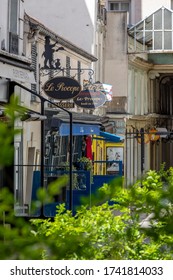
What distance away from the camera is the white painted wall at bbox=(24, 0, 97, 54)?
124 feet

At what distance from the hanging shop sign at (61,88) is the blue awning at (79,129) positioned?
0.77 m

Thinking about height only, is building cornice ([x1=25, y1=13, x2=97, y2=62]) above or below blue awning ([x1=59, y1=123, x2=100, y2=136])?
above

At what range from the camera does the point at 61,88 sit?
25.5m

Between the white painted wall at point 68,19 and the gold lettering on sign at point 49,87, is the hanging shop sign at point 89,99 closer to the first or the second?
the gold lettering on sign at point 49,87

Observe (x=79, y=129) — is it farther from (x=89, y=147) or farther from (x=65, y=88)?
(x=89, y=147)

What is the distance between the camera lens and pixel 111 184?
538 cm

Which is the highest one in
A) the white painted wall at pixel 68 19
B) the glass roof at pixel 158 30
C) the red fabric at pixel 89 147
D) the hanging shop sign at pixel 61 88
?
the glass roof at pixel 158 30

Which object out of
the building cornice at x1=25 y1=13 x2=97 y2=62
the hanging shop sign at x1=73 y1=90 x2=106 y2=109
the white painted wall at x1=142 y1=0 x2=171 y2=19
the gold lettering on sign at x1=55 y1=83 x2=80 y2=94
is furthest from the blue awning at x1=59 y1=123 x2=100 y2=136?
the white painted wall at x1=142 y1=0 x2=171 y2=19

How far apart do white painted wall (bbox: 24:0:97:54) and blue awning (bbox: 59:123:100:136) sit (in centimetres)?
887

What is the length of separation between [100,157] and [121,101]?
215 inches

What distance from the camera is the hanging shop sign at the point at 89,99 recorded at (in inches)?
1145

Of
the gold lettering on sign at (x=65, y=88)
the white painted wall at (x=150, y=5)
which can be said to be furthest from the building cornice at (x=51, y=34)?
the white painted wall at (x=150, y=5)

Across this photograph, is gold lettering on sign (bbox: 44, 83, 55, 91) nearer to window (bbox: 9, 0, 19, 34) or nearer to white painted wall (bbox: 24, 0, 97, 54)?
window (bbox: 9, 0, 19, 34)

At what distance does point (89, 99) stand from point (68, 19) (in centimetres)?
919
